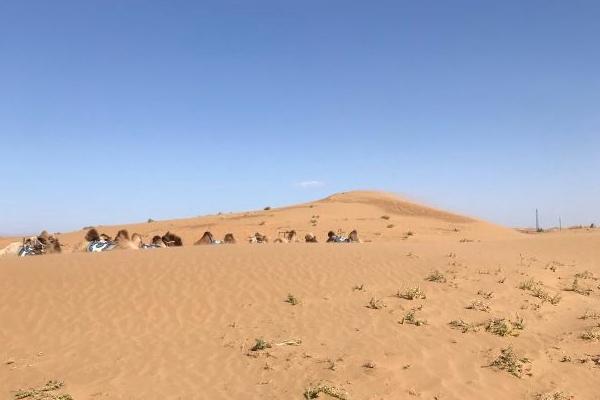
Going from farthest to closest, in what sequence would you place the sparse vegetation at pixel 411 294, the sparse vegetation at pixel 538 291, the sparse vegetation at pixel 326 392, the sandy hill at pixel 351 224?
1. the sandy hill at pixel 351 224
2. the sparse vegetation at pixel 538 291
3. the sparse vegetation at pixel 411 294
4. the sparse vegetation at pixel 326 392

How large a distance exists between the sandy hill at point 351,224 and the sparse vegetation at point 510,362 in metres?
16.2

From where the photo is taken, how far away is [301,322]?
29.3 ft

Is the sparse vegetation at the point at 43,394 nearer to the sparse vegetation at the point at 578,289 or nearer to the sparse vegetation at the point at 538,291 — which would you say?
the sparse vegetation at the point at 538,291

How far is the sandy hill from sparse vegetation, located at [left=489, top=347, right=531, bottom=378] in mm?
16218

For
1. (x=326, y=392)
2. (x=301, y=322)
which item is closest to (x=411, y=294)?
(x=301, y=322)

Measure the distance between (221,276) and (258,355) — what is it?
4415mm

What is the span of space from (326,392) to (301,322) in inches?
105

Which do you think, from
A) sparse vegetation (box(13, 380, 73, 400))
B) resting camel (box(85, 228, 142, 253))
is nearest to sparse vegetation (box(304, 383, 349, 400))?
sparse vegetation (box(13, 380, 73, 400))

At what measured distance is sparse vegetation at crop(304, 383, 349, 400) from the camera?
20.4ft

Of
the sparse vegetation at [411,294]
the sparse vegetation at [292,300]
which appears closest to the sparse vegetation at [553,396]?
the sparse vegetation at [411,294]

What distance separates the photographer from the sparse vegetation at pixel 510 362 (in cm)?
696

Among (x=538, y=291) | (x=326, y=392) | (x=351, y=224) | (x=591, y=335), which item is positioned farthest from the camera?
(x=351, y=224)

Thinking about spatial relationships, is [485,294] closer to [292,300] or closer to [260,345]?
[292,300]

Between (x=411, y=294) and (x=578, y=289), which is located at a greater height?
(x=411, y=294)
